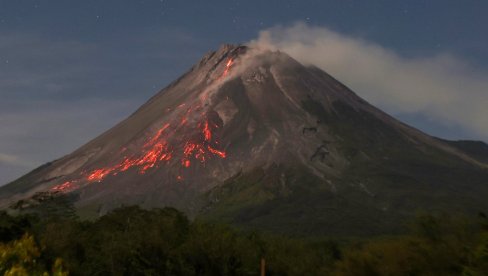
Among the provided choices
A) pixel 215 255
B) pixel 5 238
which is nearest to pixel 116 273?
pixel 215 255

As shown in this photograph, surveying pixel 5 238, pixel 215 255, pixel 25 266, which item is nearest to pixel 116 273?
pixel 215 255

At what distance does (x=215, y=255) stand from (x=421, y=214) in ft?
59.5

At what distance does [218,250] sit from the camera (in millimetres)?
55875

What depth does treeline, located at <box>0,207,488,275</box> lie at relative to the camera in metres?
40.3

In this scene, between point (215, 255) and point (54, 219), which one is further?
point (54, 219)

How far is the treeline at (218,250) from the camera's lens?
40.3 meters

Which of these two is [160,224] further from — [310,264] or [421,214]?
[421,214]

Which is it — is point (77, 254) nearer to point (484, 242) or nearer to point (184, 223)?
point (184, 223)

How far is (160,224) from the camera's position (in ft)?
207

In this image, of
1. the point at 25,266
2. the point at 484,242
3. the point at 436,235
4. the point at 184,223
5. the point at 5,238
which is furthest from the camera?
the point at 184,223

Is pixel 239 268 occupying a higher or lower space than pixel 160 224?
lower

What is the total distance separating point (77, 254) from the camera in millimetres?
56375

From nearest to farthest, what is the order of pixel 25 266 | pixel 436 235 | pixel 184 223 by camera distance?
1. pixel 25 266
2. pixel 436 235
3. pixel 184 223

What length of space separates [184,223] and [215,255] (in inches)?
590
